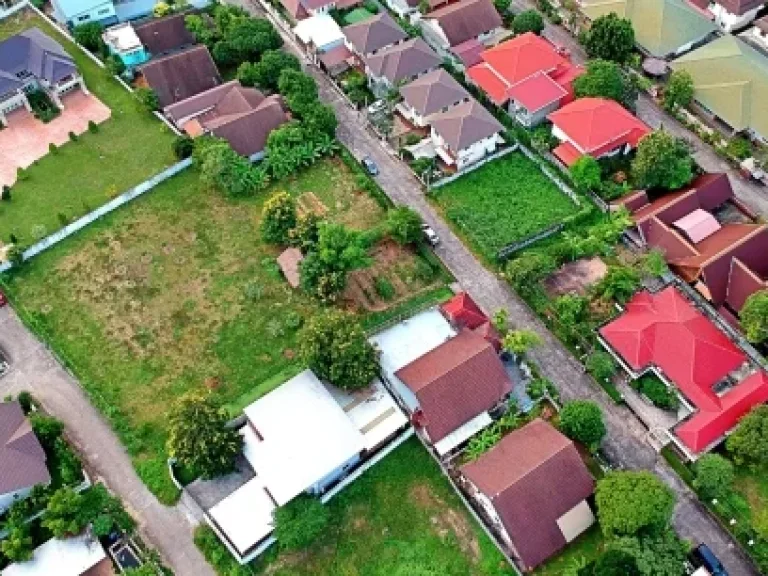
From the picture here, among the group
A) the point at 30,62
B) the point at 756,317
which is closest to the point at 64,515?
the point at 30,62

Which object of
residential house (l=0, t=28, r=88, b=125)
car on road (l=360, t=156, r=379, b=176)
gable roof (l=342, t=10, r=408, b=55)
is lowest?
car on road (l=360, t=156, r=379, b=176)

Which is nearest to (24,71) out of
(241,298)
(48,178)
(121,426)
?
(48,178)

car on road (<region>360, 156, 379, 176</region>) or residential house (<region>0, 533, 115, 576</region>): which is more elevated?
car on road (<region>360, 156, 379, 176</region>)

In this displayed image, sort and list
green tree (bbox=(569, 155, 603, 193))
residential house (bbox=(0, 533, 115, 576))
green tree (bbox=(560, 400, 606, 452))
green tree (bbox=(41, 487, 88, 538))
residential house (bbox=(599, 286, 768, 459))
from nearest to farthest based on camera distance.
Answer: residential house (bbox=(0, 533, 115, 576))
green tree (bbox=(41, 487, 88, 538))
green tree (bbox=(560, 400, 606, 452))
residential house (bbox=(599, 286, 768, 459))
green tree (bbox=(569, 155, 603, 193))

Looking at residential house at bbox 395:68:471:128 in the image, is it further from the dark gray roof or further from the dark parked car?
the dark parked car

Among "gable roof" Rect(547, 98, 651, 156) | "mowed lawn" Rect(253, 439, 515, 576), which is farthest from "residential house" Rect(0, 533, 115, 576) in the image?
"gable roof" Rect(547, 98, 651, 156)

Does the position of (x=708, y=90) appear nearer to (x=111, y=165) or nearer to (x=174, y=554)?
(x=111, y=165)
